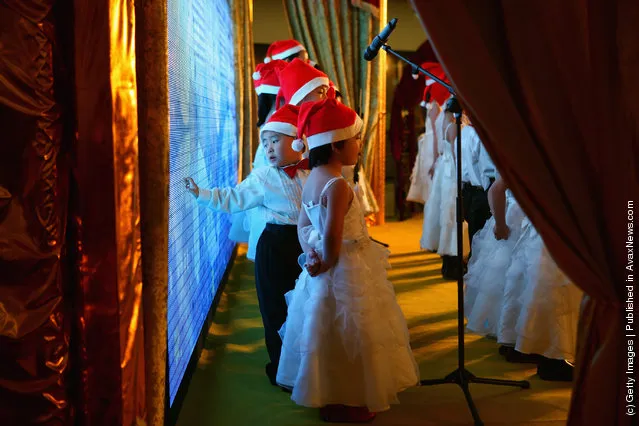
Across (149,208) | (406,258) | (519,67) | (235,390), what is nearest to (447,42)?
(519,67)

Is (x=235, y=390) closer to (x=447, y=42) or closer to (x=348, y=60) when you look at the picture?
(x=447, y=42)

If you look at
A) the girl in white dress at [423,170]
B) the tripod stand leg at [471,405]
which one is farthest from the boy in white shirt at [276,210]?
the girl in white dress at [423,170]

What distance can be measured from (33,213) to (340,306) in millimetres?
1222

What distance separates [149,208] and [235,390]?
1.32 metres

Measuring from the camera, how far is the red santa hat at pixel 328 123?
239 cm

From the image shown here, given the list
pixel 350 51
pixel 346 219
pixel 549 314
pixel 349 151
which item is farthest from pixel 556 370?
pixel 350 51

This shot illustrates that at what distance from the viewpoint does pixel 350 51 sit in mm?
6793

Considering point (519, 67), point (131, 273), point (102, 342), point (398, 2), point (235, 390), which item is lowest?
point (235, 390)

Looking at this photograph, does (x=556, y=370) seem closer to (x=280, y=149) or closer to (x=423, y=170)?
(x=280, y=149)

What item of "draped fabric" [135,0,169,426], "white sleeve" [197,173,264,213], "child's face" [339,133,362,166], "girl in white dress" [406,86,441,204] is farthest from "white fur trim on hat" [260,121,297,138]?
"girl in white dress" [406,86,441,204]

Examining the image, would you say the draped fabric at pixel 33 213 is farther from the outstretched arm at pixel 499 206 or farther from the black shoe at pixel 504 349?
the black shoe at pixel 504 349

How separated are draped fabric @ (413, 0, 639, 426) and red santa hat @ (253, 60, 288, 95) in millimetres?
2304

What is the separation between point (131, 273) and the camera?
1575mm

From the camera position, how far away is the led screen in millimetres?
2441
